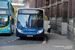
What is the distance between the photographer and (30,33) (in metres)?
13.5

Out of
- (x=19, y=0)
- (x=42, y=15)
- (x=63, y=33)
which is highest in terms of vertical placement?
(x=19, y=0)

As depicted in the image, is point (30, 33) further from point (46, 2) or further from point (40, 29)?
point (46, 2)

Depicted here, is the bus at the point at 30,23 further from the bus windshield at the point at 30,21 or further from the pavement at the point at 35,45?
the pavement at the point at 35,45

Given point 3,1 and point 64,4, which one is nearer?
point 3,1

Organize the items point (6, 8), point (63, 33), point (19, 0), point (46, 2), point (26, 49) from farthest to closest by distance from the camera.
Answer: point (19, 0)
point (46, 2)
point (63, 33)
point (6, 8)
point (26, 49)

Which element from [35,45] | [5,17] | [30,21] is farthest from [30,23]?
[5,17]

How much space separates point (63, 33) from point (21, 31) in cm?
673

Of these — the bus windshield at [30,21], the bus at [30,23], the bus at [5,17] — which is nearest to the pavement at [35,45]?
the bus at [30,23]

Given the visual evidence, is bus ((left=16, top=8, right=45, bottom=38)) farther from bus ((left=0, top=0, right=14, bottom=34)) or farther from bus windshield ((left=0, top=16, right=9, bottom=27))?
bus windshield ((left=0, top=16, right=9, bottom=27))

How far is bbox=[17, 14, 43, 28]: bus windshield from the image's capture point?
1342cm

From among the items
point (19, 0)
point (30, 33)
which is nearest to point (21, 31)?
point (30, 33)

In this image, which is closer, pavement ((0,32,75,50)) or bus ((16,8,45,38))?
pavement ((0,32,75,50))

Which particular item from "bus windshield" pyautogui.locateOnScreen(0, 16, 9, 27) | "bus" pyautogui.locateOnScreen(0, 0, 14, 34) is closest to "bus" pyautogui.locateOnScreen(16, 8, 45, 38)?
"bus" pyautogui.locateOnScreen(0, 0, 14, 34)

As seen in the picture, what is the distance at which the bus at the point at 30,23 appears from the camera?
1343 cm
